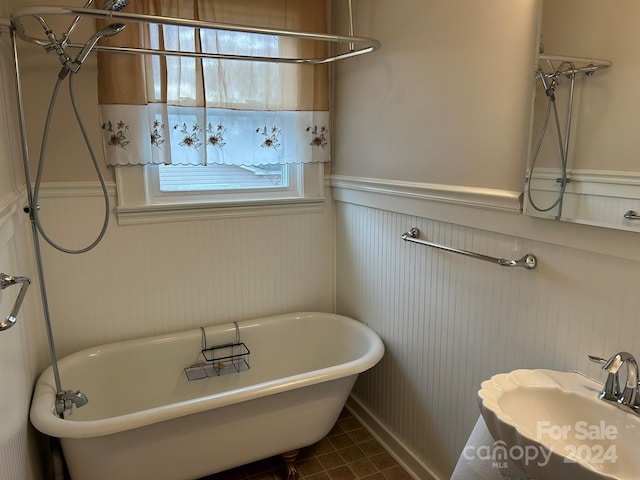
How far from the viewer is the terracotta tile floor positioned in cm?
218

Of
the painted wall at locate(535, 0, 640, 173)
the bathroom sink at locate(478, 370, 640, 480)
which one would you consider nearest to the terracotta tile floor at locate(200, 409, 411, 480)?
the bathroom sink at locate(478, 370, 640, 480)

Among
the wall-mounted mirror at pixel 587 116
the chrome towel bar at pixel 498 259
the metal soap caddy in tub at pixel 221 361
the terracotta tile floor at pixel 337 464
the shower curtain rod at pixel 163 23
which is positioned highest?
the shower curtain rod at pixel 163 23

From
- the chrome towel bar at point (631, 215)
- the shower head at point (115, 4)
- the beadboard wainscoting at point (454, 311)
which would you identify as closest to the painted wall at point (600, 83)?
the chrome towel bar at point (631, 215)

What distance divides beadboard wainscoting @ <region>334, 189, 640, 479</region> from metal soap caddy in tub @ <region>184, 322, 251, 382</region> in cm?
63

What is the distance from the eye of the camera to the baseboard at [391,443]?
7.02 feet

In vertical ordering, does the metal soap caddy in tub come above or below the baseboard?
above

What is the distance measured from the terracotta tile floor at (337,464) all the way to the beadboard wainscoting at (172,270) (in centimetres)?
72

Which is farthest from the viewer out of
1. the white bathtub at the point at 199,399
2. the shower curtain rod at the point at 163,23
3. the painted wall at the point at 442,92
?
the white bathtub at the point at 199,399

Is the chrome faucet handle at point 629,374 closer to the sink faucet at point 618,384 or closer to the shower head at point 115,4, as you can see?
the sink faucet at point 618,384

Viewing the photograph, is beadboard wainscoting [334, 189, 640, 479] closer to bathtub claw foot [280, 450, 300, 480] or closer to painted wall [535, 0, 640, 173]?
painted wall [535, 0, 640, 173]

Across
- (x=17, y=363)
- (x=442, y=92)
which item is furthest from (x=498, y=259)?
(x=17, y=363)

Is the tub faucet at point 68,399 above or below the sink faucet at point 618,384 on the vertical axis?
below

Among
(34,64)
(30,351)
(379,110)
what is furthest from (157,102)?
(30,351)

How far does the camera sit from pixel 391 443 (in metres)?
Answer: 2.34
